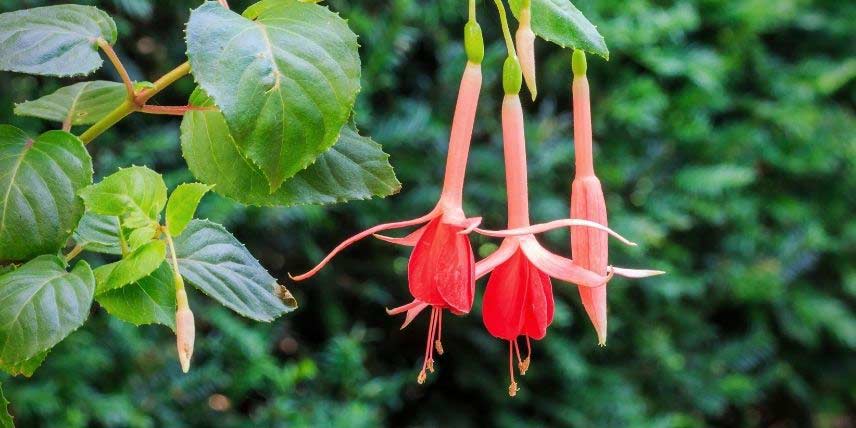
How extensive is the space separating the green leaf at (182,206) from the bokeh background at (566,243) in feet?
2.45

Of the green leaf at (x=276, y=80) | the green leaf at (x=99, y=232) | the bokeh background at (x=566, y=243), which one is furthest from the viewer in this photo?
the bokeh background at (x=566, y=243)

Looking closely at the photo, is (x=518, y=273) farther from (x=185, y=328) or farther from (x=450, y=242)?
(x=185, y=328)

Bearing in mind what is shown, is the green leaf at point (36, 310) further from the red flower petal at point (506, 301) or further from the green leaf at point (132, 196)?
the red flower petal at point (506, 301)

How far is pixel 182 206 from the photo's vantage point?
452 mm

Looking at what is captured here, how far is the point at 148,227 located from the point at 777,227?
1.65 m

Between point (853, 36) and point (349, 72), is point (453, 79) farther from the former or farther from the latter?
point (349, 72)

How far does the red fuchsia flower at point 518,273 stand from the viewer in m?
0.41

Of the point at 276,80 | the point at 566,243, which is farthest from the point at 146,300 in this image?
the point at 566,243

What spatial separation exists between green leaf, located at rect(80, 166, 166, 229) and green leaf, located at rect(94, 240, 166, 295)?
0.02 meters

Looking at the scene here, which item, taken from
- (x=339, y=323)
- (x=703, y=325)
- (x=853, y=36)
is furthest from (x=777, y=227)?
(x=339, y=323)

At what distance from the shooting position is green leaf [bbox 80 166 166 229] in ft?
1.44

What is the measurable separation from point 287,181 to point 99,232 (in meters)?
0.11

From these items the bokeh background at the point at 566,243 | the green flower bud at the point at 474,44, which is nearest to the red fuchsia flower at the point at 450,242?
the green flower bud at the point at 474,44

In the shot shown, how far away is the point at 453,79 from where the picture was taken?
147 cm
